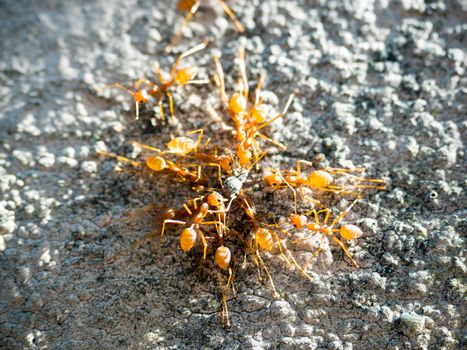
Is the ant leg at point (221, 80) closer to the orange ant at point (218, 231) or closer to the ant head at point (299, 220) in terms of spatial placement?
the orange ant at point (218, 231)

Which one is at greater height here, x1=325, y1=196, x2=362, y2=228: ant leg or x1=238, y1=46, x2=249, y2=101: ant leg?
x1=238, y1=46, x2=249, y2=101: ant leg

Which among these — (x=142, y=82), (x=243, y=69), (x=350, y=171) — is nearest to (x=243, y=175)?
(x=350, y=171)

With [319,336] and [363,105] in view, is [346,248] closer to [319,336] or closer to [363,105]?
[319,336]

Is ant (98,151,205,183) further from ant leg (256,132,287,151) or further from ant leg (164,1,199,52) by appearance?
ant leg (164,1,199,52)

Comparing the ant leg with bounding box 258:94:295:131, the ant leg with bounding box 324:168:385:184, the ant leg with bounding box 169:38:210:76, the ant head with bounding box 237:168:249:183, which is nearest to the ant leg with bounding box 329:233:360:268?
the ant leg with bounding box 324:168:385:184

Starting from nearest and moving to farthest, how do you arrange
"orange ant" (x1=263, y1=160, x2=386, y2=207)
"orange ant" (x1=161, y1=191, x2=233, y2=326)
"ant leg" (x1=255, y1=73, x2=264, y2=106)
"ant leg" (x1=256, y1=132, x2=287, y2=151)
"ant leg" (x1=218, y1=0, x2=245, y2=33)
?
1. "orange ant" (x1=161, y1=191, x2=233, y2=326)
2. "orange ant" (x1=263, y1=160, x2=386, y2=207)
3. "ant leg" (x1=256, y1=132, x2=287, y2=151)
4. "ant leg" (x1=255, y1=73, x2=264, y2=106)
5. "ant leg" (x1=218, y1=0, x2=245, y2=33)

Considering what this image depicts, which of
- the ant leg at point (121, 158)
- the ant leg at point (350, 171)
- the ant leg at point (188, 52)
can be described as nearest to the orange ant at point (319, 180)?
the ant leg at point (350, 171)
